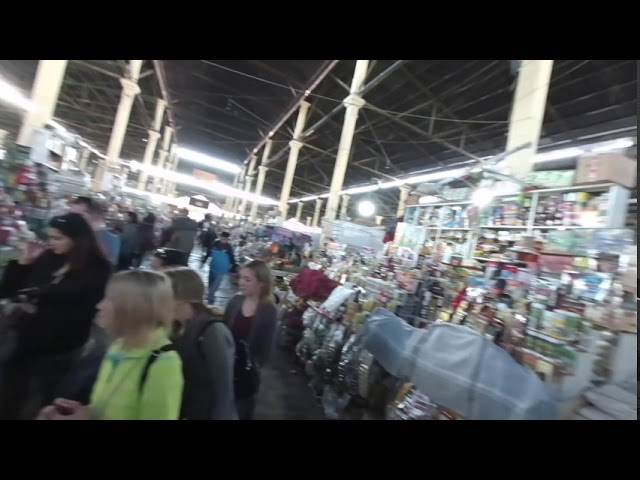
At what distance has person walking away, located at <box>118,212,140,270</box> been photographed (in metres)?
3.98

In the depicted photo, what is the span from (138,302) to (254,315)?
33.0 inches

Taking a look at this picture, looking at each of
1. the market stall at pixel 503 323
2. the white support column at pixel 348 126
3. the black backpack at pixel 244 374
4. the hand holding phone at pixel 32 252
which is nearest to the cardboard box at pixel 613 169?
the market stall at pixel 503 323

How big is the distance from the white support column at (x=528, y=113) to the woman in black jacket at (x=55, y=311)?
13.2 feet

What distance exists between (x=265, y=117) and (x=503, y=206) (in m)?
8.98

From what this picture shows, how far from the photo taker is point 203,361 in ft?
4.12

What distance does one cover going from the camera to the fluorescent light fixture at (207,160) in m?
17.5

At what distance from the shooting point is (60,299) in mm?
1506

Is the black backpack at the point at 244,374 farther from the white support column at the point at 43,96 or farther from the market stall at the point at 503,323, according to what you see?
Answer: the white support column at the point at 43,96

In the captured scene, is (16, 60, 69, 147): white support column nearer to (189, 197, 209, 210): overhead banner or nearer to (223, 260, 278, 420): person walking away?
(223, 260, 278, 420): person walking away

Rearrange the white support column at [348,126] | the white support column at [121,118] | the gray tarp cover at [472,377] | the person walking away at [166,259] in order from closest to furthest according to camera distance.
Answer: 1. the gray tarp cover at [472,377]
2. the person walking away at [166,259]
3. the white support column at [121,118]
4. the white support column at [348,126]

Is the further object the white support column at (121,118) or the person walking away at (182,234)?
the white support column at (121,118)

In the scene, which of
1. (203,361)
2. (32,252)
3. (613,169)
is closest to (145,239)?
(32,252)

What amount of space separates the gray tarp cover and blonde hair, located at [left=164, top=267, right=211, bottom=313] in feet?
3.42
